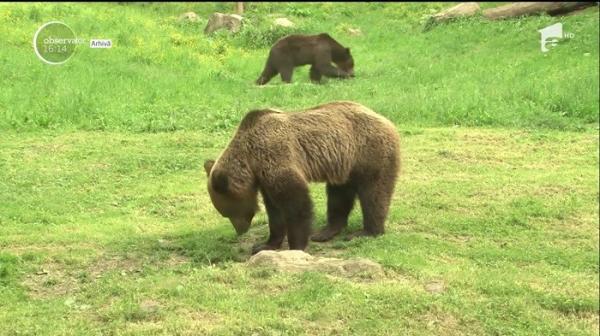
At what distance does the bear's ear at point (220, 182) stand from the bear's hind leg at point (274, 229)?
409 millimetres

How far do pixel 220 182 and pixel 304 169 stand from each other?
84cm

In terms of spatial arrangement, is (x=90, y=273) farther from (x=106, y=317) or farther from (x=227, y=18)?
(x=227, y=18)

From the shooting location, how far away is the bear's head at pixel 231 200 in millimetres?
7465

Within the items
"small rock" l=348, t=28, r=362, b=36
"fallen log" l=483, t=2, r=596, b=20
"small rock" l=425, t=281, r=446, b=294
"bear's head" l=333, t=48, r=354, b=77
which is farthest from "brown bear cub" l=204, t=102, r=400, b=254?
"fallen log" l=483, t=2, r=596, b=20

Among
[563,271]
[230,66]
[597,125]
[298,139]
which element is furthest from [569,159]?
[230,66]

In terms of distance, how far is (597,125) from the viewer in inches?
512

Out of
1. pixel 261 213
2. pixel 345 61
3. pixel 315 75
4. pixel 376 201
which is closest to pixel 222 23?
pixel 315 75

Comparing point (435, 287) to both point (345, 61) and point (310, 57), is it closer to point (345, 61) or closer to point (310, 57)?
point (310, 57)

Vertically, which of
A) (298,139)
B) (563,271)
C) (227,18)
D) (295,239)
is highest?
(227,18)

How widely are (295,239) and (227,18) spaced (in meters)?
8.27

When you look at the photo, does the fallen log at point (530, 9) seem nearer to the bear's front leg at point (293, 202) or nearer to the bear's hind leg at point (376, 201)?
the bear's hind leg at point (376, 201)

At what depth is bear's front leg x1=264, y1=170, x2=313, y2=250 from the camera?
24.2 ft

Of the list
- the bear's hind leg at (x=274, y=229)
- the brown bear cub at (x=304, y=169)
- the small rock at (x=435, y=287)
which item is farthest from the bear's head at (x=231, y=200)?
the small rock at (x=435, y=287)

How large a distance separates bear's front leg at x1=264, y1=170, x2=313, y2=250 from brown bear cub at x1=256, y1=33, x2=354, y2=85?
9.47 m
